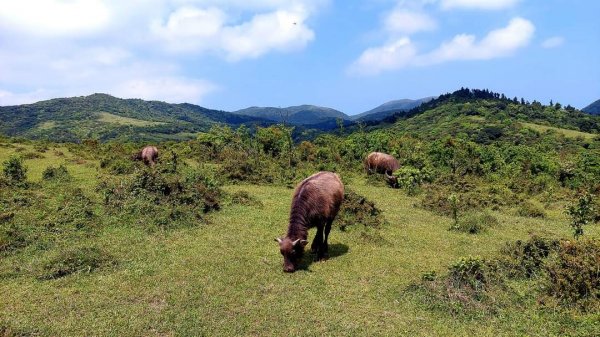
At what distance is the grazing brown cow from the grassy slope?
606mm

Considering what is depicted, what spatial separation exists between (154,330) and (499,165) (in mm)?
33213

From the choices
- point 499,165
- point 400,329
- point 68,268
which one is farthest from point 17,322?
point 499,165

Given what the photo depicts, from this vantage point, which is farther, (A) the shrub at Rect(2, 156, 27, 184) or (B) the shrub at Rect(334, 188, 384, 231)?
(A) the shrub at Rect(2, 156, 27, 184)

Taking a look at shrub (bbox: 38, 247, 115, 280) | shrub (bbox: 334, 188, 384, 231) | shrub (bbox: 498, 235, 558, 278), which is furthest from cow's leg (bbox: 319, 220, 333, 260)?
shrub (bbox: 38, 247, 115, 280)

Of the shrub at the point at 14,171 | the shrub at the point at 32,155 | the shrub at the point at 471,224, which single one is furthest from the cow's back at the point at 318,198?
the shrub at the point at 32,155

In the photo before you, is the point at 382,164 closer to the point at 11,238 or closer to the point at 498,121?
the point at 11,238

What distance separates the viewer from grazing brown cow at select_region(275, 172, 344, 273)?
12633 millimetres

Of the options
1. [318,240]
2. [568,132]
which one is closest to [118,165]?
[318,240]

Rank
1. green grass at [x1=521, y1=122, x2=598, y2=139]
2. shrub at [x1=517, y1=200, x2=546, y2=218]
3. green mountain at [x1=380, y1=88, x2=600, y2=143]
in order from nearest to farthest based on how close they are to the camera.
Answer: shrub at [x1=517, y1=200, x2=546, y2=218]
green grass at [x1=521, y1=122, x2=598, y2=139]
green mountain at [x1=380, y1=88, x2=600, y2=143]

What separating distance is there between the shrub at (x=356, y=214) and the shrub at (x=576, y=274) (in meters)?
7.82

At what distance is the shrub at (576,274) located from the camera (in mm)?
10133

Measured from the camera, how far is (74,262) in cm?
1227

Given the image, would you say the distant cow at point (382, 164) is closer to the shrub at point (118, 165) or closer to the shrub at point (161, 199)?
the shrub at point (161, 199)

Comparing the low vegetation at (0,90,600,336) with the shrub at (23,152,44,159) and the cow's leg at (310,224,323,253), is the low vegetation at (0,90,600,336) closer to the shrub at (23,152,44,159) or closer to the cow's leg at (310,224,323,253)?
the cow's leg at (310,224,323,253)
